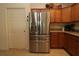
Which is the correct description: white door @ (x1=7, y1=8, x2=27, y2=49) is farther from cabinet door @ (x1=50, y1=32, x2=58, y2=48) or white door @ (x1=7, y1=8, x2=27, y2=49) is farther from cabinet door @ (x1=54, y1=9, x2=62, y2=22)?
cabinet door @ (x1=54, y1=9, x2=62, y2=22)

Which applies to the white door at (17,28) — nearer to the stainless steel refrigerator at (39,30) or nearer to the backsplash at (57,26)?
the stainless steel refrigerator at (39,30)

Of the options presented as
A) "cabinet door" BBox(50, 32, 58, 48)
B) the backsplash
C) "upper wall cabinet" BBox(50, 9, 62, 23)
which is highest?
"upper wall cabinet" BBox(50, 9, 62, 23)

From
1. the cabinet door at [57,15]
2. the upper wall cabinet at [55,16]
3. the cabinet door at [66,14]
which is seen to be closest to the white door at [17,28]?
the upper wall cabinet at [55,16]

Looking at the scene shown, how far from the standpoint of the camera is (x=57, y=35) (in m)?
4.74

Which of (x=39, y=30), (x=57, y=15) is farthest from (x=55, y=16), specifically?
(x=39, y=30)

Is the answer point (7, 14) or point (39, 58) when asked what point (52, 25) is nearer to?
point (7, 14)

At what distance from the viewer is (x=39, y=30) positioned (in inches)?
164

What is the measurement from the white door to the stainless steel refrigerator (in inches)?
18.1

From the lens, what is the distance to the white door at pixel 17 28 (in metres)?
4.47

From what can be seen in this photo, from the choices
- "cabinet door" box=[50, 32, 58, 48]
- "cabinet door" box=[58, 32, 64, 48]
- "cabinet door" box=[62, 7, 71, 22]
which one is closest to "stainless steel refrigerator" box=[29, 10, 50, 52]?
"cabinet door" box=[50, 32, 58, 48]

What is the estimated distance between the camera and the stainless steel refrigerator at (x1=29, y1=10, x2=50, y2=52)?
414cm

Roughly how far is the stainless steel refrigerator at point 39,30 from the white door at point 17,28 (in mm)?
460

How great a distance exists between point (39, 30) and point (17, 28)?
877 millimetres

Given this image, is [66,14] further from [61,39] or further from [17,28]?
[17,28]
